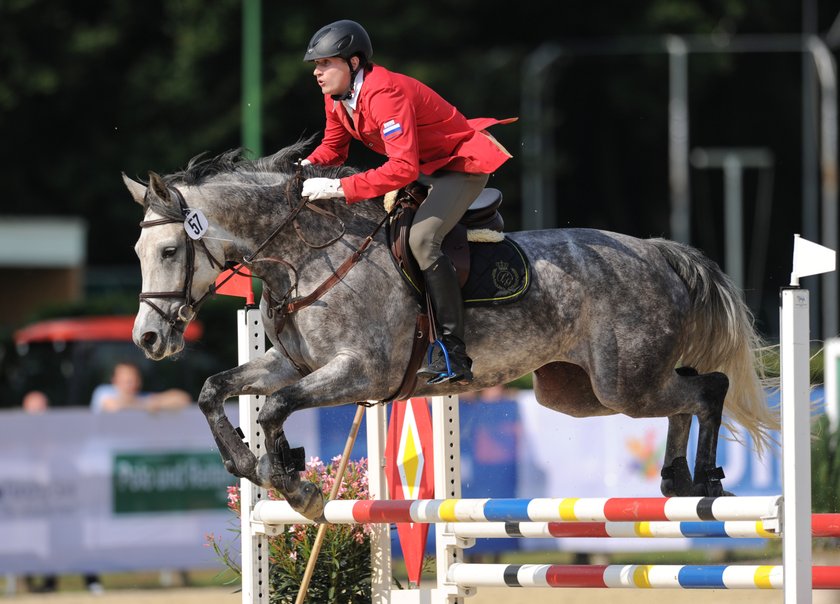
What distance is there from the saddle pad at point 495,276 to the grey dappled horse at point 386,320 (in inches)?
1.9

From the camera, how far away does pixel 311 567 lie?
5.99 m

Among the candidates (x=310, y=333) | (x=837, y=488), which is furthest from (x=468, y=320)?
(x=837, y=488)

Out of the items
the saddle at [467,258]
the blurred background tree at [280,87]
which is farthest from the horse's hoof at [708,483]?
the blurred background tree at [280,87]

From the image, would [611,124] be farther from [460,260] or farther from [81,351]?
[460,260]

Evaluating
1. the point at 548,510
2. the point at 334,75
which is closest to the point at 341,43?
the point at 334,75

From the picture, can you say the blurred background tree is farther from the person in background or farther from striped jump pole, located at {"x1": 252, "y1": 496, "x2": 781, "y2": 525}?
striped jump pole, located at {"x1": 252, "y1": 496, "x2": 781, "y2": 525}

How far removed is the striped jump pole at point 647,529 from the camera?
4828 millimetres

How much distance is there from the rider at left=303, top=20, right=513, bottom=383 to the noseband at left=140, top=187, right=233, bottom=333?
17.4 inches

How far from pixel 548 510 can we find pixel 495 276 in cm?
99

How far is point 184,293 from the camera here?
5.27 metres

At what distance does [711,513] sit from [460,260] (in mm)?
1396

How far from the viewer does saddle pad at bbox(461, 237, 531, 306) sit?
5.50 metres

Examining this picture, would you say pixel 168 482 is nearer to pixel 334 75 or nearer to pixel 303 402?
pixel 303 402

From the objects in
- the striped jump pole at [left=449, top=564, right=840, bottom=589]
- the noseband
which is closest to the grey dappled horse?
the noseband
